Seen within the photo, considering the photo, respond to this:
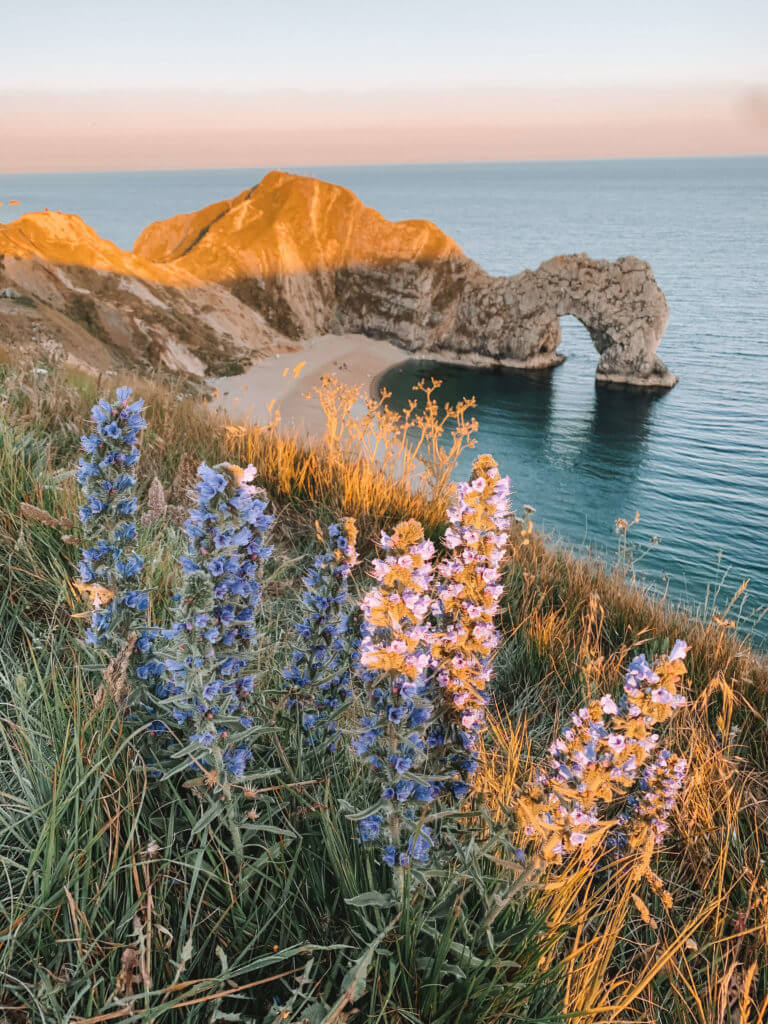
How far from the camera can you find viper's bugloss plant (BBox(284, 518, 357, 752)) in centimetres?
218

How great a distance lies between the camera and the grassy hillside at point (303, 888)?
151 cm

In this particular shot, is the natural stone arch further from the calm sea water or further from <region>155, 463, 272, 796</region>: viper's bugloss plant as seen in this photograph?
<region>155, 463, 272, 796</region>: viper's bugloss plant

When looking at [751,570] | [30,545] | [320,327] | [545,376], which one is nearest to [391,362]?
[320,327]

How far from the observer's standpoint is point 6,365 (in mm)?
7559

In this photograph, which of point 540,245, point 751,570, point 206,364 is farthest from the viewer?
point 540,245

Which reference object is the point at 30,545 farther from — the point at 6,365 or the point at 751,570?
the point at 751,570

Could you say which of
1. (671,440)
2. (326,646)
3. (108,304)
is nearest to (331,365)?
(108,304)

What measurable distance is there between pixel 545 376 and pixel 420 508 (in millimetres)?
45889

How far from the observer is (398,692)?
156cm

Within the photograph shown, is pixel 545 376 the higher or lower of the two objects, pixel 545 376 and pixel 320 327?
the lower

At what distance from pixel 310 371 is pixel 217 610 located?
48.4 m

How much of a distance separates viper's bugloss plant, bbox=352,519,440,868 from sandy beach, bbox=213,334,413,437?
33356 mm

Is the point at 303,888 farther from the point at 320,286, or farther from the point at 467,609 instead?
the point at 320,286

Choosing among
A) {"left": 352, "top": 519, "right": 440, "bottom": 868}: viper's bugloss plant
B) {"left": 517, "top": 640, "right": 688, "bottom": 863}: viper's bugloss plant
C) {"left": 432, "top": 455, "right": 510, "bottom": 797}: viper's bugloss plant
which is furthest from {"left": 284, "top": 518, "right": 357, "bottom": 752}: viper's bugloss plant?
{"left": 517, "top": 640, "right": 688, "bottom": 863}: viper's bugloss plant
